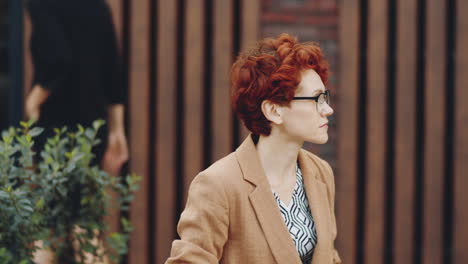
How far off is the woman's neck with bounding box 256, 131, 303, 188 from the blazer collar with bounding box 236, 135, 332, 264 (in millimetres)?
43

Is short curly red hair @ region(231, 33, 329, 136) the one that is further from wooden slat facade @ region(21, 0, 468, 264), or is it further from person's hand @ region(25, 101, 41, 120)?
person's hand @ region(25, 101, 41, 120)

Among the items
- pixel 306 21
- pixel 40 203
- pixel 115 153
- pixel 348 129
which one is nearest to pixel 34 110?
pixel 115 153

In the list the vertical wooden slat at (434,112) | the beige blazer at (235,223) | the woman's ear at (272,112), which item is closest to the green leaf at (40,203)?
the beige blazer at (235,223)

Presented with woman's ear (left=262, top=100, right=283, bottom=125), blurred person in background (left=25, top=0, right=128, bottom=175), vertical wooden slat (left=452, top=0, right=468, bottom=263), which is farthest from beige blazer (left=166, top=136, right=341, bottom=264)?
vertical wooden slat (left=452, top=0, right=468, bottom=263)

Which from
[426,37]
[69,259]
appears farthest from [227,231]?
[426,37]

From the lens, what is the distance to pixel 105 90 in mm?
4699

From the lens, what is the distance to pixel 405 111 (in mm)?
4746

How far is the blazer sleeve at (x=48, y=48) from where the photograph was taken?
14.7 feet

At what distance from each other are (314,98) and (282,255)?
537 mm

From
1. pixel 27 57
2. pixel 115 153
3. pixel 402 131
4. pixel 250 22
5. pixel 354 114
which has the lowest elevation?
pixel 115 153

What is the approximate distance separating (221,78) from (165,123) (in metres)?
0.45

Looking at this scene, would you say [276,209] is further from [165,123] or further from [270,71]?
[165,123]

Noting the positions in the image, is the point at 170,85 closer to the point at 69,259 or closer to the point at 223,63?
the point at 223,63

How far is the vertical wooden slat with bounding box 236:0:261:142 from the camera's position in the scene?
4.71 m
